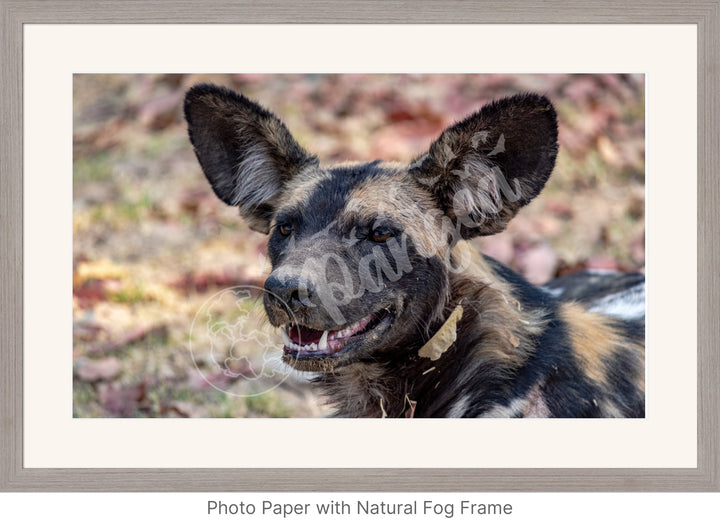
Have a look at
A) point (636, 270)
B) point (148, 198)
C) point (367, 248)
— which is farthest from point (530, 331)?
point (148, 198)

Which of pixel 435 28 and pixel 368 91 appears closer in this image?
pixel 435 28

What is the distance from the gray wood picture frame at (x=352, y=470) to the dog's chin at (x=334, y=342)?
1.65ft

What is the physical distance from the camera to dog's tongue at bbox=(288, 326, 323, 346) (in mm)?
3723

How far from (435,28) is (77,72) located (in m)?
1.72

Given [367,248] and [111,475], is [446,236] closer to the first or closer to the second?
[367,248]

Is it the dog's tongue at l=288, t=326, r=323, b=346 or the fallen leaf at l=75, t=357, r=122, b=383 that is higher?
the dog's tongue at l=288, t=326, r=323, b=346

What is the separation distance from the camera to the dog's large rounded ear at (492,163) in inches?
145

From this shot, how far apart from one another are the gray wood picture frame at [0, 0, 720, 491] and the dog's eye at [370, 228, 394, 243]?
97 centimetres

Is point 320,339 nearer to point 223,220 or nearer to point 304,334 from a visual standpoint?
point 304,334

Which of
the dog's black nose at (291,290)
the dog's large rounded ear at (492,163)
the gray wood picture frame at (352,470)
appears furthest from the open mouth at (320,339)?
the dog's large rounded ear at (492,163)

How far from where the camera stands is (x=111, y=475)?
12.5 ft

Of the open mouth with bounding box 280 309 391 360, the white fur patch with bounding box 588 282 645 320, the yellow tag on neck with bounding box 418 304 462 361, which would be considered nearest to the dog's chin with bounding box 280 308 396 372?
the open mouth with bounding box 280 309 391 360

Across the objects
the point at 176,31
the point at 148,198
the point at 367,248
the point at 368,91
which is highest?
the point at 368,91

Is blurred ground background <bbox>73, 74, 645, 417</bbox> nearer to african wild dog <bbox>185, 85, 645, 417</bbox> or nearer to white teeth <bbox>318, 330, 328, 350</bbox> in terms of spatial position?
african wild dog <bbox>185, 85, 645, 417</bbox>
